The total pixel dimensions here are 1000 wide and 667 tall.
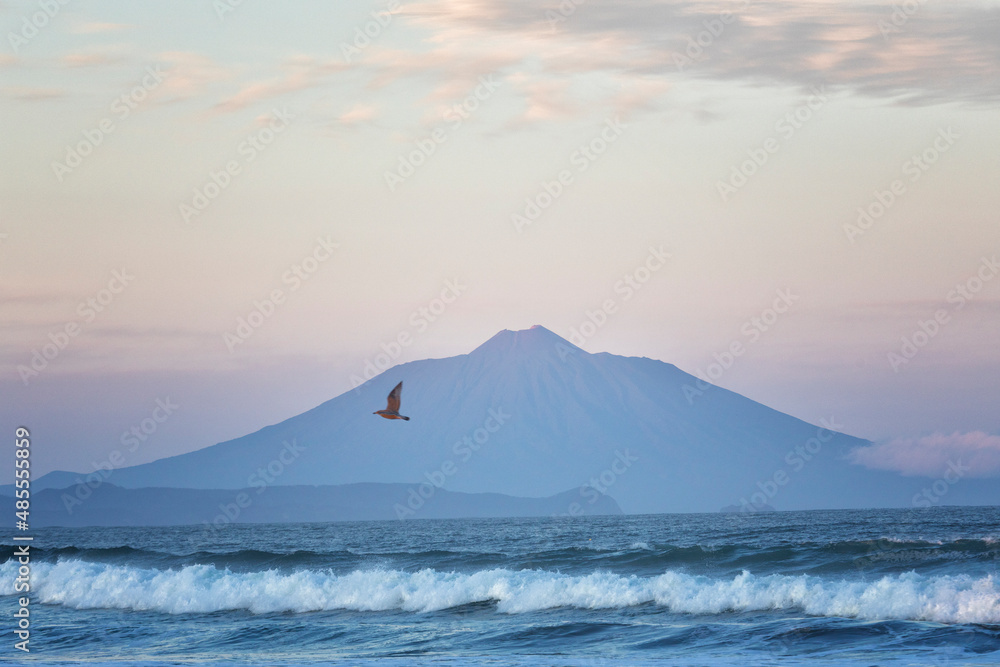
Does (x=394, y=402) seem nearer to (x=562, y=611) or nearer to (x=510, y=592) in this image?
(x=562, y=611)

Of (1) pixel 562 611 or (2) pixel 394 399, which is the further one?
(1) pixel 562 611

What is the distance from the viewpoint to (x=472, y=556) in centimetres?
4094

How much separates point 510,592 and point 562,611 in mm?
2118

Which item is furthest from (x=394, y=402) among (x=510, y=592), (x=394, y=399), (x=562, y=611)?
(x=510, y=592)

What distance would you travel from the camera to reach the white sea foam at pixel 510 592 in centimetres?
2241

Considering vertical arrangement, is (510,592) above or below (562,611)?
above

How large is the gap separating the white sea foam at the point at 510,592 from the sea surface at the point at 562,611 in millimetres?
57

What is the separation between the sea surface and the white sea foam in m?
0.06

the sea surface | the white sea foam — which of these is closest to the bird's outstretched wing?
the sea surface

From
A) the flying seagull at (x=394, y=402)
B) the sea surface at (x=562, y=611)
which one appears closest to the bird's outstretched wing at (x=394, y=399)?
the flying seagull at (x=394, y=402)

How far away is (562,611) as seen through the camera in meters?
25.4

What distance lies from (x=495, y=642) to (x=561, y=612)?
4295 mm

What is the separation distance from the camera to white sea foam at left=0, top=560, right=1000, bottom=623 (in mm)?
22406

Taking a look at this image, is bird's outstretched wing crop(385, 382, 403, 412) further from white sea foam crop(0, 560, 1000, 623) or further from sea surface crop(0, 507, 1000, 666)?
white sea foam crop(0, 560, 1000, 623)
